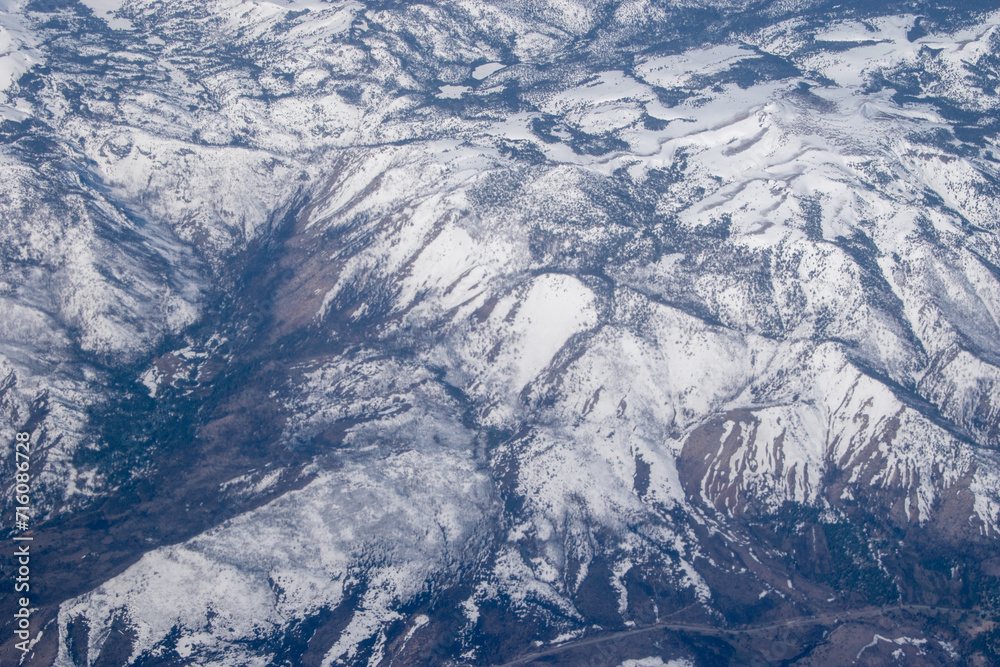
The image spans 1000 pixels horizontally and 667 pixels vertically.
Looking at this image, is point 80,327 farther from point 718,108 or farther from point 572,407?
point 718,108

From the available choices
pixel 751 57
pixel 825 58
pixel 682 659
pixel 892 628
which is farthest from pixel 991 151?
pixel 682 659

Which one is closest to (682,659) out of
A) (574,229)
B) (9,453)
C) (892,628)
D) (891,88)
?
(892,628)

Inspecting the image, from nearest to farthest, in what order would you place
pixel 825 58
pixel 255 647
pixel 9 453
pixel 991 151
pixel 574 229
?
1. pixel 255 647
2. pixel 9 453
3. pixel 574 229
4. pixel 991 151
5. pixel 825 58

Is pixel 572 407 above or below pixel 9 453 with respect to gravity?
below

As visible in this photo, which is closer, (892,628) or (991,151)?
(892,628)

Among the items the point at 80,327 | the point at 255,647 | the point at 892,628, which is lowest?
the point at 892,628

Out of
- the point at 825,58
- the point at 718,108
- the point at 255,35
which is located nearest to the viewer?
the point at 718,108
